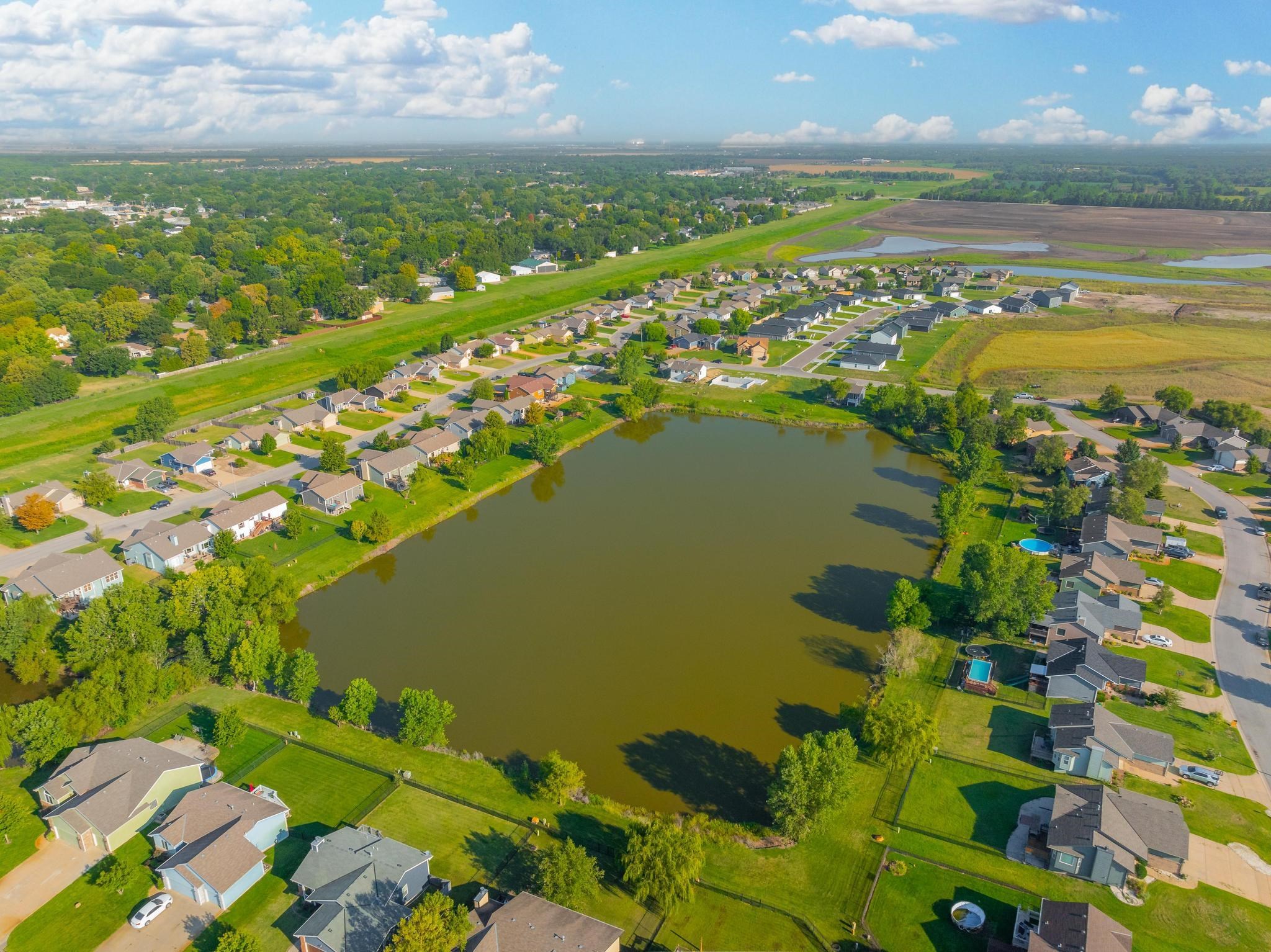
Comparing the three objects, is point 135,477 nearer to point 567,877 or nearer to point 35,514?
point 35,514

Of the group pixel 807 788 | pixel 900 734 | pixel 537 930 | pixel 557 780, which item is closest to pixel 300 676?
pixel 557 780

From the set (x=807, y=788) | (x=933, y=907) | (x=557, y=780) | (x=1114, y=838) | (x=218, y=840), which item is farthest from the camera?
(x=557, y=780)

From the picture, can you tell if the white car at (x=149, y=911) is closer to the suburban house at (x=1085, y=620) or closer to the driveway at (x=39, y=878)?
the driveway at (x=39, y=878)

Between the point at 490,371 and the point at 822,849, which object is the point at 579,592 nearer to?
the point at 822,849

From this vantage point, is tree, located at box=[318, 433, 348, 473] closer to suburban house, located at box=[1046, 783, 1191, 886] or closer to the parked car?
suburban house, located at box=[1046, 783, 1191, 886]

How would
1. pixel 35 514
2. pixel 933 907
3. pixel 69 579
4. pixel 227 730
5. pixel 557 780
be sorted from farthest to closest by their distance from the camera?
pixel 35 514 → pixel 69 579 → pixel 227 730 → pixel 557 780 → pixel 933 907

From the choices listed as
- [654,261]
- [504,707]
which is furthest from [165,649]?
[654,261]
